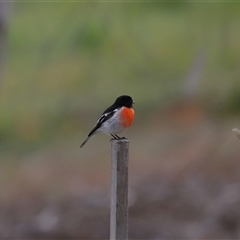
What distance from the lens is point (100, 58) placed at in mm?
11344

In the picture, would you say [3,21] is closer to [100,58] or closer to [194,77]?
[100,58]

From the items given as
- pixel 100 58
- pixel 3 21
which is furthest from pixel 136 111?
pixel 3 21

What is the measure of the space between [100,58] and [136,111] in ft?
4.58

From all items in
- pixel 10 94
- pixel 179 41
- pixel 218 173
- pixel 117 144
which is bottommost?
pixel 117 144

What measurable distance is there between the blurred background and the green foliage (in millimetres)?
17

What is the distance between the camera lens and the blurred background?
8.57 meters

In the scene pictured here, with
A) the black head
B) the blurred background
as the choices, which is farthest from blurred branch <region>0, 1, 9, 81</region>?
the black head

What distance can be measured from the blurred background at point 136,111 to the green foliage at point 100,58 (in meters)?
0.02

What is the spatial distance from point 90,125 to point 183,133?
1.36 meters

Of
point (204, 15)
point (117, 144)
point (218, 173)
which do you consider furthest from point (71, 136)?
point (117, 144)

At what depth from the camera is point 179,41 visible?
11.5 meters

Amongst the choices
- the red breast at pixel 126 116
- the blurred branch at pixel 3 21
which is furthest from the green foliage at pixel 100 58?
the red breast at pixel 126 116

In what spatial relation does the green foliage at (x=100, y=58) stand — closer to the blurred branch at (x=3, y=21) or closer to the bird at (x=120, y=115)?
the blurred branch at (x=3, y=21)

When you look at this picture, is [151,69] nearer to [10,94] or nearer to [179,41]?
[179,41]
